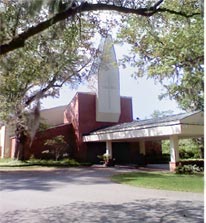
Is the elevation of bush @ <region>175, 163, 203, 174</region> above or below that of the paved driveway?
above

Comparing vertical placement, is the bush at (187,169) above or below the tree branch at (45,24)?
below

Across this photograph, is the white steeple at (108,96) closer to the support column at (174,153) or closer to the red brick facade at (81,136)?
the red brick facade at (81,136)

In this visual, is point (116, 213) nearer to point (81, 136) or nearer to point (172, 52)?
point (172, 52)

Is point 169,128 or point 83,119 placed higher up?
point 83,119

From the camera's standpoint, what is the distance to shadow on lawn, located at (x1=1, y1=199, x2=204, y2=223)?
6.57 m

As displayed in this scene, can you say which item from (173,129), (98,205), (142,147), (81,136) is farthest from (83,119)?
(98,205)

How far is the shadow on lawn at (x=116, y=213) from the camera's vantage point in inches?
259

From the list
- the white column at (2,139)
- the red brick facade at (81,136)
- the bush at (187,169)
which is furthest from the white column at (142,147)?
the white column at (2,139)

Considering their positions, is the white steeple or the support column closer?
the support column

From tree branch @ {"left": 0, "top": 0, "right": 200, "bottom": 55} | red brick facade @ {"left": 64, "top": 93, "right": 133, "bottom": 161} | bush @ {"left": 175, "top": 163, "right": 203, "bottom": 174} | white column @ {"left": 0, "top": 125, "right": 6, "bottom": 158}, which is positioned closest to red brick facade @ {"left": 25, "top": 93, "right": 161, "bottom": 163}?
red brick facade @ {"left": 64, "top": 93, "right": 133, "bottom": 161}

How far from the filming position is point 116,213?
7.21 meters

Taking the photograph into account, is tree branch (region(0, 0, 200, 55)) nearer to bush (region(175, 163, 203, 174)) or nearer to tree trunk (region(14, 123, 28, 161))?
bush (region(175, 163, 203, 174))

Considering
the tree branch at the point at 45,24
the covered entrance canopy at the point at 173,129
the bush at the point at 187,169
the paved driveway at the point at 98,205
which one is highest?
the tree branch at the point at 45,24

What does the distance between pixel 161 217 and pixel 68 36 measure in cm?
546
